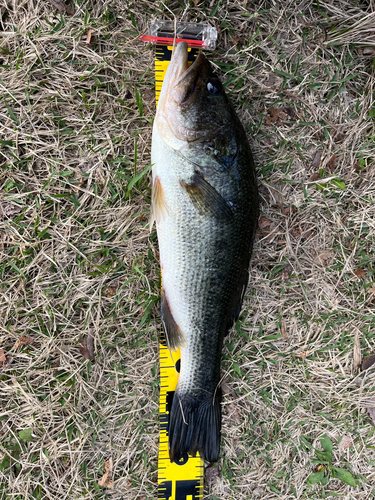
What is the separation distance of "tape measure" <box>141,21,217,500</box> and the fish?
212mm

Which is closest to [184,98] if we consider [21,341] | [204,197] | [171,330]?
[204,197]

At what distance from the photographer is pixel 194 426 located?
7.47 feet

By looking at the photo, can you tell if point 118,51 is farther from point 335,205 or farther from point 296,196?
point 335,205

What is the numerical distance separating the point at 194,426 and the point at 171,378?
1.22 ft

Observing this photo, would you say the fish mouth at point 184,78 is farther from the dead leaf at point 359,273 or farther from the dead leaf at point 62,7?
the dead leaf at point 359,273

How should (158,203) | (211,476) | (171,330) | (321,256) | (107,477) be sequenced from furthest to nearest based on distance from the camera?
(321,256), (211,476), (107,477), (171,330), (158,203)

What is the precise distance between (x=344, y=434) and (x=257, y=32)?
3324 millimetres

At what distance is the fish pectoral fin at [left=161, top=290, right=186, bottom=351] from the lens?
2.19m

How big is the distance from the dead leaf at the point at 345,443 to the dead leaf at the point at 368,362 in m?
0.59

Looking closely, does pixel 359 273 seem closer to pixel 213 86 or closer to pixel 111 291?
pixel 213 86

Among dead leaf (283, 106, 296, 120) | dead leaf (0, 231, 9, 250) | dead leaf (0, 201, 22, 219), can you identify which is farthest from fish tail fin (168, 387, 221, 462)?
dead leaf (283, 106, 296, 120)

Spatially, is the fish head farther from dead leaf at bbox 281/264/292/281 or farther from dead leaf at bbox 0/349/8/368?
dead leaf at bbox 0/349/8/368

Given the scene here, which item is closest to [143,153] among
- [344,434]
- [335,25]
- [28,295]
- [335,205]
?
[28,295]

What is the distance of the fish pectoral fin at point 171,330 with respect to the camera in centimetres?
219
